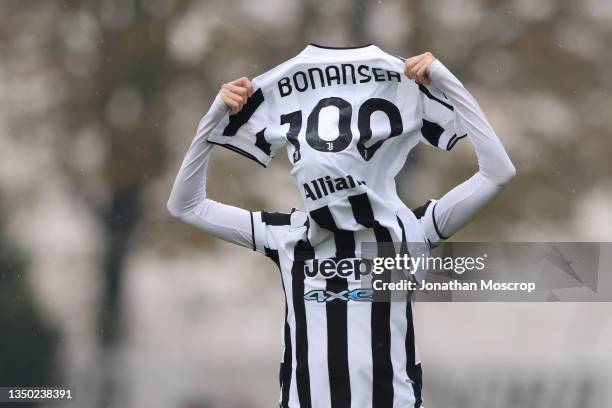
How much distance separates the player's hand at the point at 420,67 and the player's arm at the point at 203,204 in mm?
378

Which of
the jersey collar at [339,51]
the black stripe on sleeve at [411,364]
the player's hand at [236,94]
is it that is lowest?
the black stripe on sleeve at [411,364]

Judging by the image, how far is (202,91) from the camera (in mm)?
5148

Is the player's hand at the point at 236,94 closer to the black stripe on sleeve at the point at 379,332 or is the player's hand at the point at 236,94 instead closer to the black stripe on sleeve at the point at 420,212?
the black stripe on sleeve at the point at 379,332

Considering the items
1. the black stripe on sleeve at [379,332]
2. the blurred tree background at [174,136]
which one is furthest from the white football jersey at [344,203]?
the blurred tree background at [174,136]

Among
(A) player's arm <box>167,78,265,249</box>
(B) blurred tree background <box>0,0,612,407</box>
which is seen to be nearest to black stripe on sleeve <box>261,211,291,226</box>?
(A) player's arm <box>167,78,265,249</box>

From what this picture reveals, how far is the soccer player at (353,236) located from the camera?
7.17 ft

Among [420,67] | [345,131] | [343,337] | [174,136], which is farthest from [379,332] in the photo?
[174,136]

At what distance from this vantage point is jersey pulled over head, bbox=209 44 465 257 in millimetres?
2205

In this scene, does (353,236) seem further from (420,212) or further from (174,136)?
(174,136)

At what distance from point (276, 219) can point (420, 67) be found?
0.52m

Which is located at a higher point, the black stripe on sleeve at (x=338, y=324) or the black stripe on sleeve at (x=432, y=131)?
the black stripe on sleeve at (x=432, y=131)

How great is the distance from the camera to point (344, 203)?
7.24ft

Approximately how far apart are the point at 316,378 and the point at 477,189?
54cm

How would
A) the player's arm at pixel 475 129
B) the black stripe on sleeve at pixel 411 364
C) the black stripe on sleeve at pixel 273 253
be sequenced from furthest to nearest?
the black stripe on sleeve at pixel 273 253, the black stripe on sleeve at pixel 411 364, the player's arm at pixel 475 129
